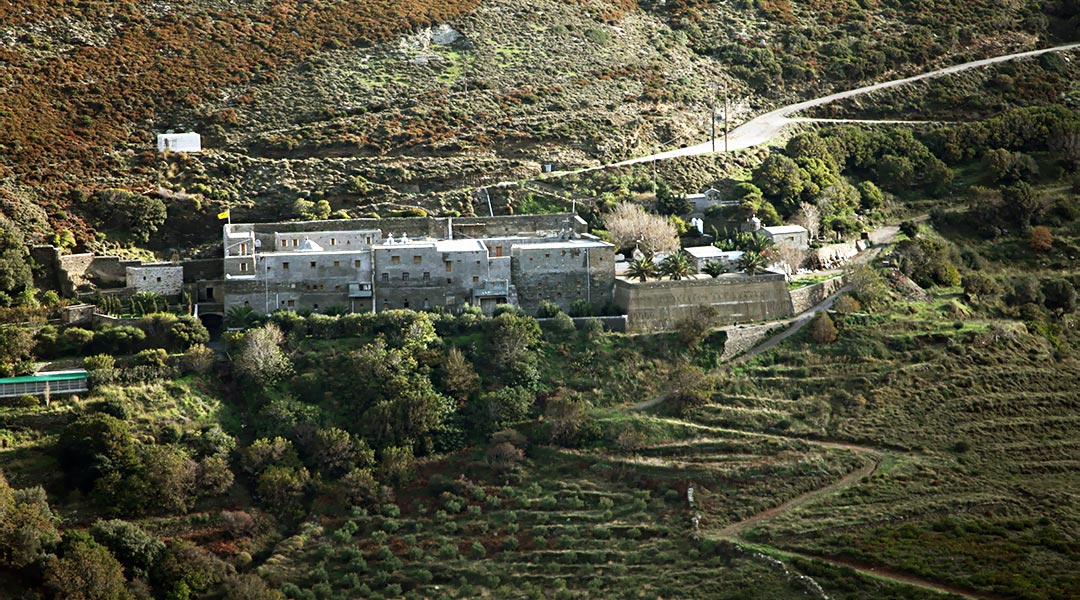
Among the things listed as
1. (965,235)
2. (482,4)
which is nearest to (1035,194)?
(965,235)

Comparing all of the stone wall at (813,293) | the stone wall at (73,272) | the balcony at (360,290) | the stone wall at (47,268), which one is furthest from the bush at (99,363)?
the stone wall at (813,293)

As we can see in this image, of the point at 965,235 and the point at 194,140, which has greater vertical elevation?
the point at 194,140

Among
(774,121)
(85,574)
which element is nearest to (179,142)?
(85,574)

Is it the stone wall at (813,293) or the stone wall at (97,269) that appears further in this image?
the stone wall at (813,293)

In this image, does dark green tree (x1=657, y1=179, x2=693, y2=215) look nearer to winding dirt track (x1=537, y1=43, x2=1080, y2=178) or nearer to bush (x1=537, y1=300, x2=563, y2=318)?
winding dirt track (x1=537, y1=43, x2=1080, y2=178)

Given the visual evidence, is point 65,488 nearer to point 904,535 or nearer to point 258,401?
point 258,401

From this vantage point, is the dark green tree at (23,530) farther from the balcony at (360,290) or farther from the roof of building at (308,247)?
the roof of building at (308,247)
